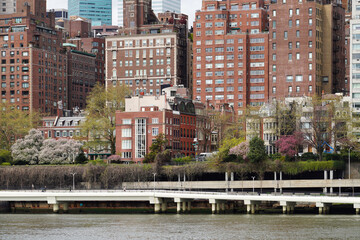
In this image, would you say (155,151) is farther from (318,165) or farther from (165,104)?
(318,165)

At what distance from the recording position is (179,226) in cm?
12125

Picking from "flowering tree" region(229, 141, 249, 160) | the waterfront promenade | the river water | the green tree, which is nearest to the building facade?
"flowering tree" region(229, 141, 249, 160)

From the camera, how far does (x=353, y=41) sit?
623ft

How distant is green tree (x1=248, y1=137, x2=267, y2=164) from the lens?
171 metres

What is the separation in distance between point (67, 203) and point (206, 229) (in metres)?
41.8

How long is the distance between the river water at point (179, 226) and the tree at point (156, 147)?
4180cm

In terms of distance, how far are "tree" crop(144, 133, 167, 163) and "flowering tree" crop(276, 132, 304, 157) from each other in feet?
83.1

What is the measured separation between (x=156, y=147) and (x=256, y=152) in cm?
2432

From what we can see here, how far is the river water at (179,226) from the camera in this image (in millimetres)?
109625

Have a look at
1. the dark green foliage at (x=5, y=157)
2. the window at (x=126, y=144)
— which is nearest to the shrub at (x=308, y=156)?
the window at (x=126, y=144)

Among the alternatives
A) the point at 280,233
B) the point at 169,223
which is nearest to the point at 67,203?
the point at 169,223

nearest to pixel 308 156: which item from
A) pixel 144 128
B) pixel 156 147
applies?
pixel 156 147

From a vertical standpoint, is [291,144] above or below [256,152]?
above

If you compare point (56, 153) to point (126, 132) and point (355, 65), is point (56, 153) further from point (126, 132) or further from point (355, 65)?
point (355, 65)
